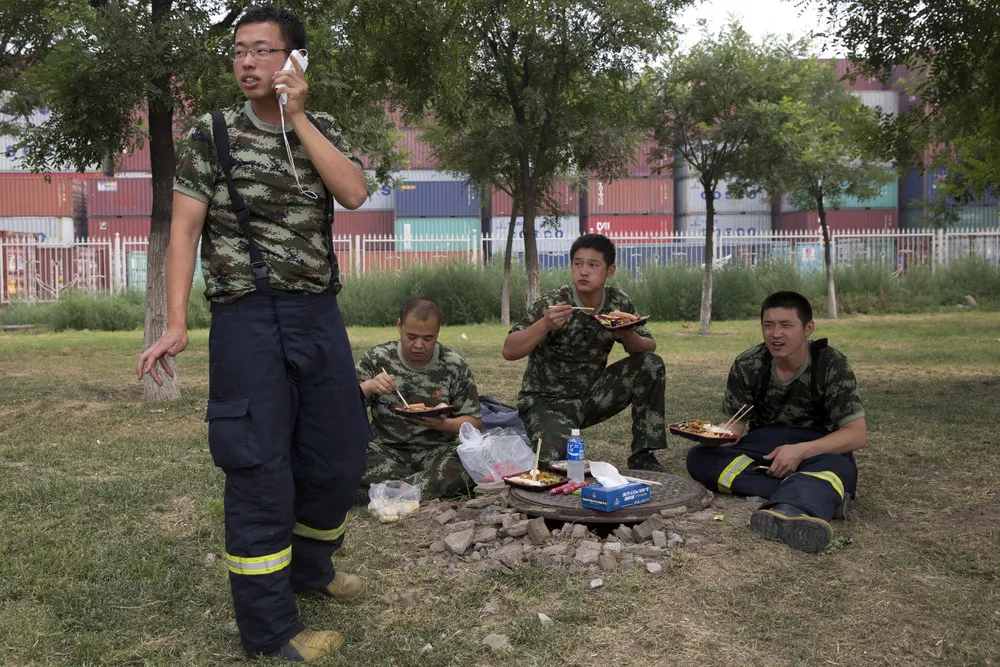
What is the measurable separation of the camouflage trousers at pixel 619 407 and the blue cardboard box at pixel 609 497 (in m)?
1.12

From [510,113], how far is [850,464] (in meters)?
12.0

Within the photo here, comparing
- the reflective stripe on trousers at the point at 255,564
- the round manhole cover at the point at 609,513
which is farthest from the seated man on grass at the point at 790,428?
Result: the reflective stripe on trousers at the point at 255,564

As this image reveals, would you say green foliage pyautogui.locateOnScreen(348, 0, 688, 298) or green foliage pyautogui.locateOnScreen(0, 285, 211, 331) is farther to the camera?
green foliage pyautogui.locateOnScreen(0, 285, 211, 331)

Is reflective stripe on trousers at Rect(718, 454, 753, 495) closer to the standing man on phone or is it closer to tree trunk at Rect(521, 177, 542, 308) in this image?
the standing man on phone

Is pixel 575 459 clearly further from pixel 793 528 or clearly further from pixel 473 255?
pixel 473 255

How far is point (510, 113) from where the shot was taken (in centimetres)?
1603

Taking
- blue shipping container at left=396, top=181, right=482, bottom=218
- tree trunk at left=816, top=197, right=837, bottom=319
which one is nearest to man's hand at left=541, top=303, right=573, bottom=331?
tree trunk at left=816, top=197, right=837, bottom=319

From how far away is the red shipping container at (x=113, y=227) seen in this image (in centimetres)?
4112

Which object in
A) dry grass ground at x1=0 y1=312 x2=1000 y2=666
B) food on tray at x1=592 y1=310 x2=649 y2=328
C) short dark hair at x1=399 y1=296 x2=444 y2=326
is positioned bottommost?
dry grass ground at x1=0 y1=312 x2=1000 y2=666

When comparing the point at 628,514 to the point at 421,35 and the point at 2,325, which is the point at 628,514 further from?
the point at 2,325

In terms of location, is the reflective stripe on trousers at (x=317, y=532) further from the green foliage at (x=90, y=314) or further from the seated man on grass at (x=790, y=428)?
the green foliage at (x=90, y=314)

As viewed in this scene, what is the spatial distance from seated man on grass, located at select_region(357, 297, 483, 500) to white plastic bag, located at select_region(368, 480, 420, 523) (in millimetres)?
121

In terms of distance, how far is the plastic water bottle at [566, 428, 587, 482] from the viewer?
15.7 feet

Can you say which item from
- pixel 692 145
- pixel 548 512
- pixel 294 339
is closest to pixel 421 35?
pixel 548 512
